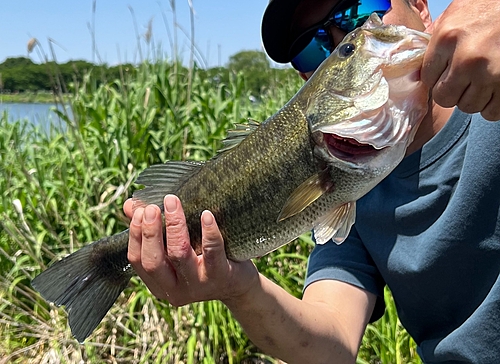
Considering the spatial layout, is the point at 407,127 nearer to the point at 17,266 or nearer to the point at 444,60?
the point at 444,60

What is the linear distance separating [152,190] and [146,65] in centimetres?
296

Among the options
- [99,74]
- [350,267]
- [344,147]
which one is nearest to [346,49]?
[344,147]

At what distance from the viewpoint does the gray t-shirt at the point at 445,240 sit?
1.66 m

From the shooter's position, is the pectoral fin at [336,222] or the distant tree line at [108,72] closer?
the pectoral fin at [336,222]

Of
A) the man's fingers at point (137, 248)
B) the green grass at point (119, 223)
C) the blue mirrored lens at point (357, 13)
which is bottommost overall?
the green grass at point (119, 223)

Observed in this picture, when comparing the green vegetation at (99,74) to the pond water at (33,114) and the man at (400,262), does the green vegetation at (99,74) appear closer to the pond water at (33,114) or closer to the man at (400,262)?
the pond water at (33,114)

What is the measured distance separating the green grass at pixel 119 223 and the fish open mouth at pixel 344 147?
167 centimetres

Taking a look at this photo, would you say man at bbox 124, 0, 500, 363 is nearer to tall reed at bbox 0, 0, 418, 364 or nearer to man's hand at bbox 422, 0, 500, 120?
man's hand at bbox 422, 0, 500, 120

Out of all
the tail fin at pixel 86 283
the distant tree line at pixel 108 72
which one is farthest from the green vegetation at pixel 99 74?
the tail fin at pixel 86 283

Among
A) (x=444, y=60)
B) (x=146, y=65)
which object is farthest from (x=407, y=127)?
(x=146, y=65)

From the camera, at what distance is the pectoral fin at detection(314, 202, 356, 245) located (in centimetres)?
158

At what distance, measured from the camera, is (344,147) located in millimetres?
1509

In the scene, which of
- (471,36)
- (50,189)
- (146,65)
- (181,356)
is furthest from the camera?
(146,65)

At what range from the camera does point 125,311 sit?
3.22 metres
